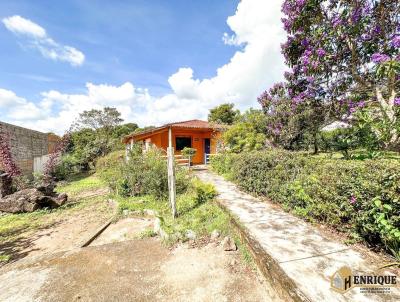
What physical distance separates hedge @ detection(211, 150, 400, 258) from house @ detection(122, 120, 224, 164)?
9.96m

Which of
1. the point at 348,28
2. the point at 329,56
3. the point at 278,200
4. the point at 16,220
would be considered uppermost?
the point at 348,28

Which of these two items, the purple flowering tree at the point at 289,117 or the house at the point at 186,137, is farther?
the house at the point at 186,137

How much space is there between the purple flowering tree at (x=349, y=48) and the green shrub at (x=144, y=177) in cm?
666

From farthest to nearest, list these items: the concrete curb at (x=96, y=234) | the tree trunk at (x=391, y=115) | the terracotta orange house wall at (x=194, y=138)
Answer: the terracotta orange house wall at (x=194, y=138), the tree trunk at (x=391, y=115), the concrete curb at (x=96, y=234)

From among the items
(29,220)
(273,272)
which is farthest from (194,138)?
(273,272)

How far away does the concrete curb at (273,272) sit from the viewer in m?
2.24

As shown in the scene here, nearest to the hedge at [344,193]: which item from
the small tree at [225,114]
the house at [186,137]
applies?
the house at [186,137]

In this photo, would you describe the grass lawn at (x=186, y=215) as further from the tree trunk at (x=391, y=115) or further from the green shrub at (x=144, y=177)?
the tree trunk at (x=391, y=115)

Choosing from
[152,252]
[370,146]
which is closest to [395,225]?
[152,252]

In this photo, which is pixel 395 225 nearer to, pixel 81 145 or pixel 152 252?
pixel 152 252

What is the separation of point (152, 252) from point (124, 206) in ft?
11.2

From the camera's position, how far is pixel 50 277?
3.36 m

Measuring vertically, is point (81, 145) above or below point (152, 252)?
above

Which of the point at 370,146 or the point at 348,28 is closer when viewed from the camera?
the point at 370,146
